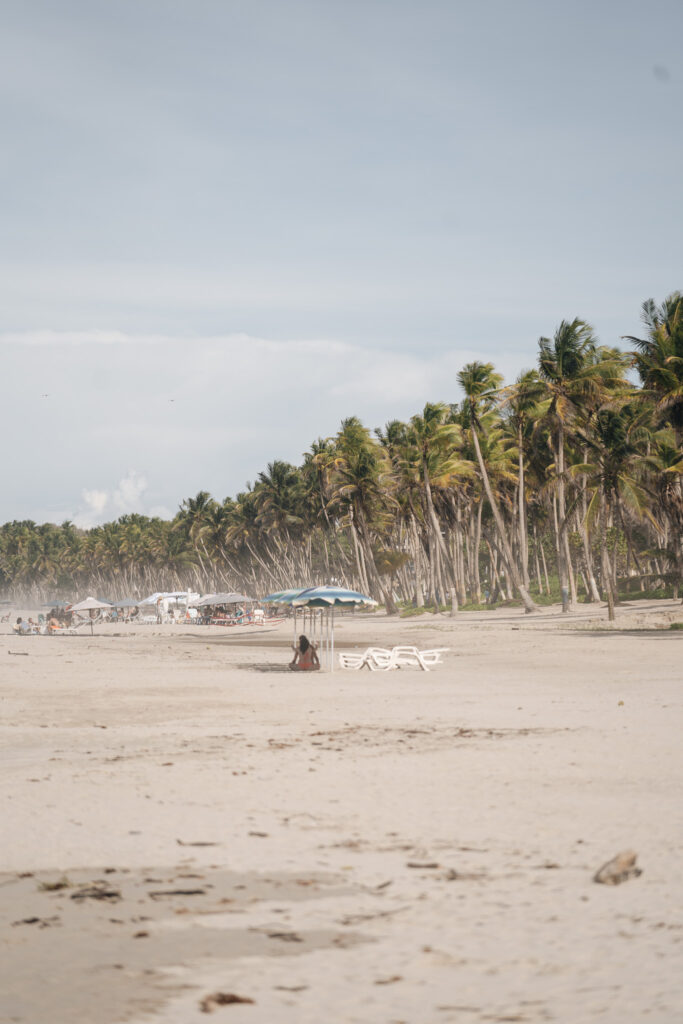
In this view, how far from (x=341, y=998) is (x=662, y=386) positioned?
1243 inches

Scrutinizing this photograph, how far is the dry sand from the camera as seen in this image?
168 inches

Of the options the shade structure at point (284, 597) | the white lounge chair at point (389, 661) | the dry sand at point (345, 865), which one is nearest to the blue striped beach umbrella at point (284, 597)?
the shade structure at point (284, 597)

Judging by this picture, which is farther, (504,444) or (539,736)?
(504,444)

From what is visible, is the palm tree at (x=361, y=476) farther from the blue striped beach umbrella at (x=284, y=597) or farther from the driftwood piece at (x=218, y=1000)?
the driftwood piece at (x=218, y=1000)

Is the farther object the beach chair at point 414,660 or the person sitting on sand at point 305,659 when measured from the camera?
the person sitting on sand at point 305,659

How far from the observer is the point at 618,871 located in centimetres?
575

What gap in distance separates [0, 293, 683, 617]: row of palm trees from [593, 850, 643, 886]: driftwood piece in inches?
1116

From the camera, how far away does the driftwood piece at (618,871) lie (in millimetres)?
5719

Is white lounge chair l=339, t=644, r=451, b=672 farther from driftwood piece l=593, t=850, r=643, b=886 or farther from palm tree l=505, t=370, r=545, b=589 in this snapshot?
palm tree l=505, t=370, r=545, b=589

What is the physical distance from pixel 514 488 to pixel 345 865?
181 feet

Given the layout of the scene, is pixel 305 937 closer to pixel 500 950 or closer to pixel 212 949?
pixel 212 949

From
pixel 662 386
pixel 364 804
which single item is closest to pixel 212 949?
pixel 364 804

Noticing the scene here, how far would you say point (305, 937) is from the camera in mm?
4977

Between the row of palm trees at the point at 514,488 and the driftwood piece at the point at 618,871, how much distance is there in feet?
93.0
